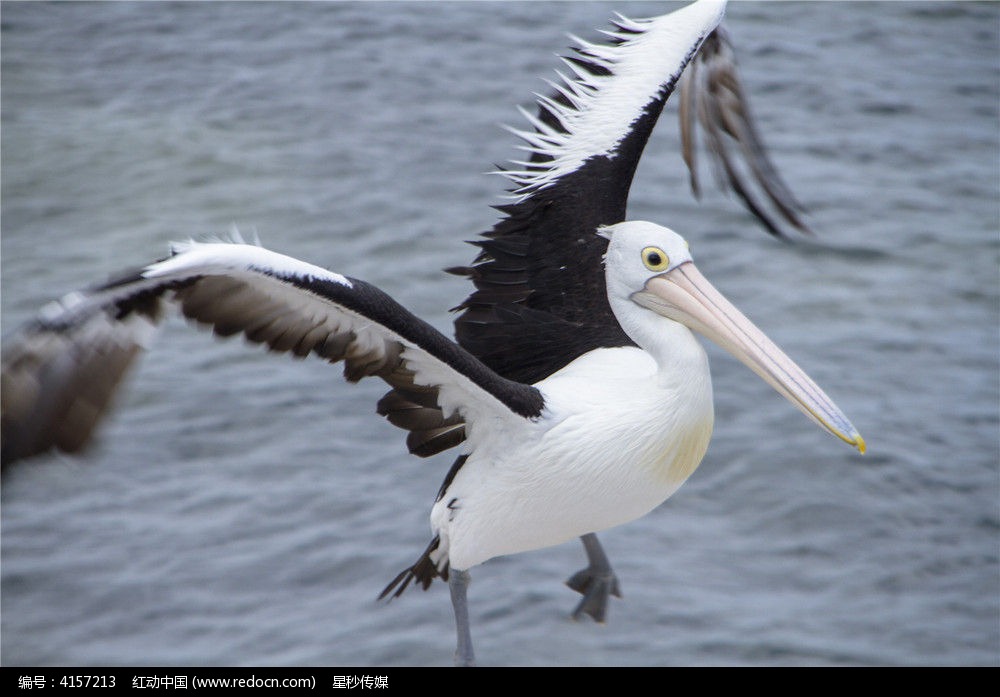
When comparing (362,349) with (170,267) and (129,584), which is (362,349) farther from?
(129,584)

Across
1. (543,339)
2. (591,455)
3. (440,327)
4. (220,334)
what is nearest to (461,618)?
(591,455)

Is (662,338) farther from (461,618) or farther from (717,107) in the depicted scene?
(717,107)

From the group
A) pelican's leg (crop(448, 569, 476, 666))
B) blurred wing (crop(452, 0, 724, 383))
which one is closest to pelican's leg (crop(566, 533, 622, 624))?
pelican's leg (crop(448, 569, 476, 666))

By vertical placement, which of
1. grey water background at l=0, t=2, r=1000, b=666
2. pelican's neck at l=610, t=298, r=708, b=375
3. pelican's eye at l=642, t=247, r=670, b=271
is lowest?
grey water background at l=0, t=2, r=1000, b=666

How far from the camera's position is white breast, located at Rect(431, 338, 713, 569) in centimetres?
515

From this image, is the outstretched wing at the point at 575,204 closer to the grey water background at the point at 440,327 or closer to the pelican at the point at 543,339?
the pelican at the point at 543,339

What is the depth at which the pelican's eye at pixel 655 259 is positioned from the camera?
5.26 metres

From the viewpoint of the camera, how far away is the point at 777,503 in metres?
8.60

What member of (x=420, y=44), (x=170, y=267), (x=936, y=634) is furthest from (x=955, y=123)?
(x=170, y=267)

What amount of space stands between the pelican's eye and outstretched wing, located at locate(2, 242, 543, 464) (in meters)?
0.70

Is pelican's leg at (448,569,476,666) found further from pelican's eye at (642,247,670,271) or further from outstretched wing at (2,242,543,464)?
pelican's eye at (642,247,670,271)

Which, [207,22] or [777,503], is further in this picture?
→ [207,22]

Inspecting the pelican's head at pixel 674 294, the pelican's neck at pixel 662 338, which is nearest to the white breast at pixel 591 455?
the pelican's neck at pixel 662 338

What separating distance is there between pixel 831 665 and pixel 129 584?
398 cm
